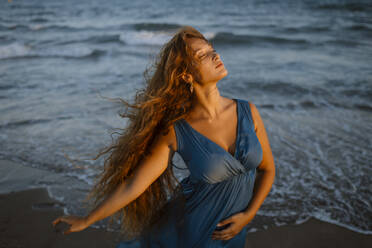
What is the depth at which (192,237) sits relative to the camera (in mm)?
A: 2051

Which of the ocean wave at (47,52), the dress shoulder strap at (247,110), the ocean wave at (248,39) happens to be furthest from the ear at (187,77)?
the ocean wave at (248,39)

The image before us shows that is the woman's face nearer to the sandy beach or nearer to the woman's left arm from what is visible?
→ the woman's left arm

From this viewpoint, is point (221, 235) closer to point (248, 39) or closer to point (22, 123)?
point (22, 123)

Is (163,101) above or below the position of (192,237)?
above

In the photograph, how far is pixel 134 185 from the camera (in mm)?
1963

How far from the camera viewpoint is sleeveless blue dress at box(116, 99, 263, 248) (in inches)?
75.9

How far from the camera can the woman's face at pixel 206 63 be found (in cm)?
197

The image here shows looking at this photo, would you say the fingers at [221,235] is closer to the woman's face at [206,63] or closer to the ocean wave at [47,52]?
the woman's face at [206,63]

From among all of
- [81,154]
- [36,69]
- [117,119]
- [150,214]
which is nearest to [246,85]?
[117,119]

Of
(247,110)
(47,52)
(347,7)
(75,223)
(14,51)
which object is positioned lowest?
(75,223)

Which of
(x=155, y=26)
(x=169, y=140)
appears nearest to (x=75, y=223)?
(x=169, y=140)

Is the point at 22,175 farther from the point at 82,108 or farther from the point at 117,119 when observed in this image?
the point at 82,108

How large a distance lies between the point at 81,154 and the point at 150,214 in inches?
119

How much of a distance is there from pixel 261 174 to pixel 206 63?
0.89 metres
